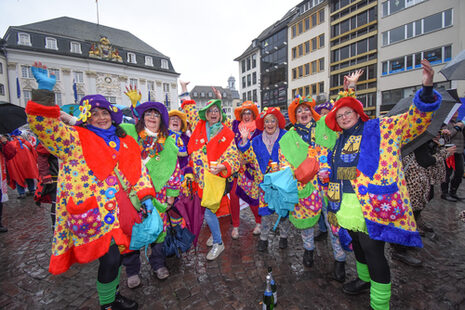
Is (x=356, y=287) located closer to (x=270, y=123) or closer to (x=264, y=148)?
(x=264, y=148)

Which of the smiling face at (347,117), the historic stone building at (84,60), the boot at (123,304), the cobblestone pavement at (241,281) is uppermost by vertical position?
the historic stone building at (84,60)

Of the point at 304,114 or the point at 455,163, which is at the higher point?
the point at 304,114

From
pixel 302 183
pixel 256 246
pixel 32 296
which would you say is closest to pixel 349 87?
pixel 302 183

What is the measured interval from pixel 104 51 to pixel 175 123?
4156cm

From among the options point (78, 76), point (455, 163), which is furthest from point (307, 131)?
point (78, 76)

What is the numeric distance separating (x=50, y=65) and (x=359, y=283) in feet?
140

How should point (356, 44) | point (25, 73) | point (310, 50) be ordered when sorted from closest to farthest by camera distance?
point (356, 44)
point (25, 73)
point (310, 50)

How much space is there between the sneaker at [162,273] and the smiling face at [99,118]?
206cm

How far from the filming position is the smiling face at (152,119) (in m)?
2.88

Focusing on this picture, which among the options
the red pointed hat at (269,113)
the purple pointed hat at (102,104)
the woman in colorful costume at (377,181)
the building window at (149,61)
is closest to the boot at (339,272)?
the woman in colorful costume at (377,181)

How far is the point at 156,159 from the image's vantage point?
2.94 meters

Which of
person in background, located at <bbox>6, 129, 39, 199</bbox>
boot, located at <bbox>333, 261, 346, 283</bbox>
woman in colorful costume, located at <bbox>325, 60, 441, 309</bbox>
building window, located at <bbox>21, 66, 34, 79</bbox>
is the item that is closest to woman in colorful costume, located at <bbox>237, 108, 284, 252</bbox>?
boot, located at <bbox>333, 261, 346, 283</bbox>

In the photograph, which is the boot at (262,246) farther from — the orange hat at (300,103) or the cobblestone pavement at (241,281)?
the orange hat at (300,103)

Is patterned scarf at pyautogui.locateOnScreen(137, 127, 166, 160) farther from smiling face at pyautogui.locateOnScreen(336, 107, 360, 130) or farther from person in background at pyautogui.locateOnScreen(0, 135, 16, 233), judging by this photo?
person in background at pyautogui.locateOnScreen(0, 135, 16, 233)
